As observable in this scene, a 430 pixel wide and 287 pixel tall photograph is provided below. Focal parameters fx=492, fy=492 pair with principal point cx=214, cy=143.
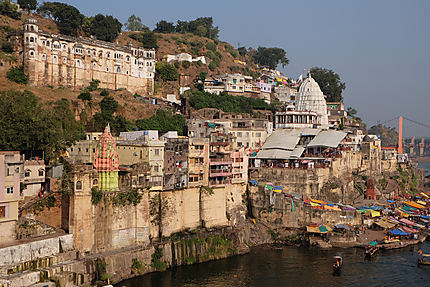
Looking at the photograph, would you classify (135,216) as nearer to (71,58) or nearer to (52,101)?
(52,101)

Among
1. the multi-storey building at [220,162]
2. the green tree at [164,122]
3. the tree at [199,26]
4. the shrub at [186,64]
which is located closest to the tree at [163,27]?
the tree at [199,26]

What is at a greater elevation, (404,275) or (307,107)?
(307,107)

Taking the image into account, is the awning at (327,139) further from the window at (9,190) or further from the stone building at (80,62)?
the window at (9,190)

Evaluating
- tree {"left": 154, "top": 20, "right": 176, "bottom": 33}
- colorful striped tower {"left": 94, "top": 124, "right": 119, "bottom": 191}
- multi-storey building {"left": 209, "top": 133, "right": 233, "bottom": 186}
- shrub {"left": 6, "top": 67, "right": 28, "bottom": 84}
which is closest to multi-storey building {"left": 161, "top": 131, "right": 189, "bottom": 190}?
multi-storey building {"left": 209, "top": 133, "right": 233, "bottom": 186}

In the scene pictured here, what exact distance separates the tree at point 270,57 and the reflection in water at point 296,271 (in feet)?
258

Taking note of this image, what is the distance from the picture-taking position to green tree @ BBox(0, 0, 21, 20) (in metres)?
68.2

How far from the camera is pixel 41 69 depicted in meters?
57.7

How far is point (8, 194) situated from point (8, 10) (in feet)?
143

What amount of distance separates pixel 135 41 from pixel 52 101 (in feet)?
124

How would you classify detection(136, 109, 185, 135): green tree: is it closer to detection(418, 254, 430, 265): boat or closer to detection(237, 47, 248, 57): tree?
detection(418, 254, 430, 265): boat

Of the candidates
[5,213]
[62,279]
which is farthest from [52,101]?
[62,279]

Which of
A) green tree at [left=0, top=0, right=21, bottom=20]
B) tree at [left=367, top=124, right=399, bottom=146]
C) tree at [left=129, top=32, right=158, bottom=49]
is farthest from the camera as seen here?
tree at [left=367, top=124, right=399, bottom=146]

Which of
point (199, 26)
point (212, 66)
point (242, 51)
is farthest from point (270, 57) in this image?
point (212, 66)

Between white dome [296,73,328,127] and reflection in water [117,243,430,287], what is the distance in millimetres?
31256
